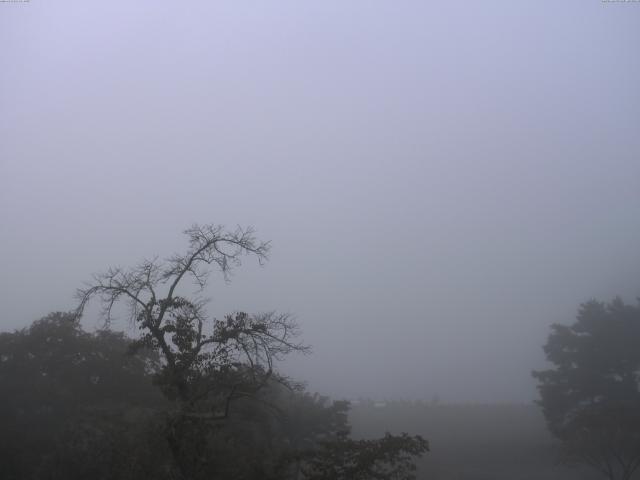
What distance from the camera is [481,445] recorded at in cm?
5728

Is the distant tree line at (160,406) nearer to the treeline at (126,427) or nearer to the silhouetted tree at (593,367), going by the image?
the treeline at (126,427)

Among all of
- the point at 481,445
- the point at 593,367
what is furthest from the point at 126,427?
the point at 481,445

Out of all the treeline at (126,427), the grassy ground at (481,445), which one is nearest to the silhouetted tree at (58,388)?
the treeline at (126,427)

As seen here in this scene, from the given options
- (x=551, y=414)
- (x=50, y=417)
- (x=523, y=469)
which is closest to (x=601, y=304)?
(x=551, y=414)

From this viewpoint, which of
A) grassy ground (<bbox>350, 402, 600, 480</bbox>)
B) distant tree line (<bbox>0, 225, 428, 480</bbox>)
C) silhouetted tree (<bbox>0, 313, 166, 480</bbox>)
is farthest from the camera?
grassy ground (<bbox>350, 402, 600, 480</bbox>)

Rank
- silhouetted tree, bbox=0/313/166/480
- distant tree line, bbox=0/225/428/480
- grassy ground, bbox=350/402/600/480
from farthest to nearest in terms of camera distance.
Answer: grassy ground, bbox=350/402/600/480
silhouetted tree, bbox=0/313/166/480
distant tree line, bbox=0/225/428/480

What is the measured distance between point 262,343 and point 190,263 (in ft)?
10.6

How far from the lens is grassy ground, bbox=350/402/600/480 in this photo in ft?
142

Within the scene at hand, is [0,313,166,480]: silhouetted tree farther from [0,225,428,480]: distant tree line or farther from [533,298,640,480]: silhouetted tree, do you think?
[533,298,640,480]: silhouetted tree

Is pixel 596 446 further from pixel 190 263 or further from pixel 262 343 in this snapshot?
pixel 190 263

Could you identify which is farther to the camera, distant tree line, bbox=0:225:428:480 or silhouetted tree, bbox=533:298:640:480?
silhouetted tree, bbox=533:298:640:480

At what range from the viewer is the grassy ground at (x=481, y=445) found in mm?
43219

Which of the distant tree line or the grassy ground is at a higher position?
the distant tree line

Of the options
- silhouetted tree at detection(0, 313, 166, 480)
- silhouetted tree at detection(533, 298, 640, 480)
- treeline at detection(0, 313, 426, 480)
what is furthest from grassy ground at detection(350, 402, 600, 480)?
silhouetted tree at detection(0, 313, 166, 480)
